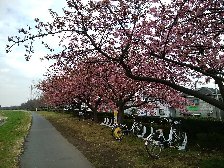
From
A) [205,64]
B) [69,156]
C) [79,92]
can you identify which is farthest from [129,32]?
[79,92]

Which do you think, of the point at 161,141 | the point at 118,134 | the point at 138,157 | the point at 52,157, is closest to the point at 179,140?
the point at 161,141

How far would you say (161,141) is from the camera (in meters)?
13.4

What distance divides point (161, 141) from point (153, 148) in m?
0.92

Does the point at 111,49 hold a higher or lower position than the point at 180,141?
higher

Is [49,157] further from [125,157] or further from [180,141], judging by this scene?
[180,141]

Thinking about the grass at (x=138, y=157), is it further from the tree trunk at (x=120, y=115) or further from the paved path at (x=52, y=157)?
the tree trunk at (x=120, y=115)

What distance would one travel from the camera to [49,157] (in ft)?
42.5

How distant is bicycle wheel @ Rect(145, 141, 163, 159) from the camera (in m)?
12.3

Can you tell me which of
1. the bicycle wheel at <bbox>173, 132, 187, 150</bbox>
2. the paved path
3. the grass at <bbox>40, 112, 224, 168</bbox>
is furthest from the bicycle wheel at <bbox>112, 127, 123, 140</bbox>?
the bicycle wheel at <bbox>173, 132, 187, 150</bbox>

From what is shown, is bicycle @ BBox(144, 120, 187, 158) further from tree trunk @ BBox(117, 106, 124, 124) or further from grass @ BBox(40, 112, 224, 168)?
tree trunk @ BBox(117, 106, 124, 124)

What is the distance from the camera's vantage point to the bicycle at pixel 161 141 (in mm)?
12461

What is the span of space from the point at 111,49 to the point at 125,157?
3.93m

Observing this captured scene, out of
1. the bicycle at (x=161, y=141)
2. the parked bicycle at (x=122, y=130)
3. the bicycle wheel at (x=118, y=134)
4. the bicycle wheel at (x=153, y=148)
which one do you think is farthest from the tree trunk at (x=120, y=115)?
the bicycle wheel at (x=153, y=148)

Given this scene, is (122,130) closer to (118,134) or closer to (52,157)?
(118,134)
